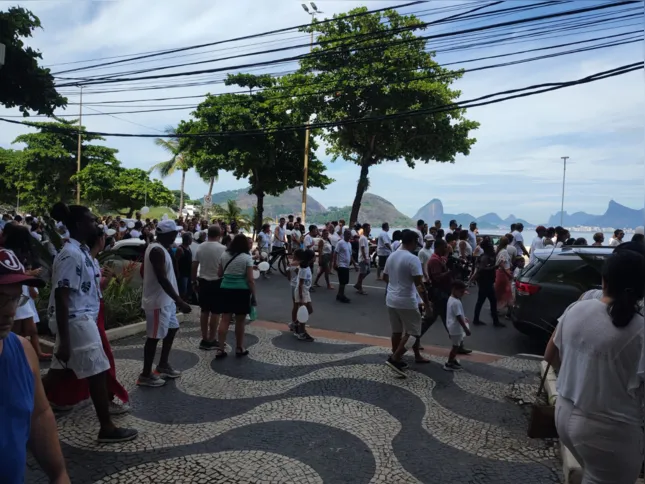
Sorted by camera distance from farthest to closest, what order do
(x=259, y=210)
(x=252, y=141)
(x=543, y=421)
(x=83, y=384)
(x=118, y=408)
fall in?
(x=259, y=210) < (x=252, y=141) < (x=118, y=408) < (x=83, y=384) < (x=543, y=421)

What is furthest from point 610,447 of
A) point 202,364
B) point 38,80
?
point 38,80

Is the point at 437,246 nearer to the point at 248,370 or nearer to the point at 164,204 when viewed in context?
the point at 248,370

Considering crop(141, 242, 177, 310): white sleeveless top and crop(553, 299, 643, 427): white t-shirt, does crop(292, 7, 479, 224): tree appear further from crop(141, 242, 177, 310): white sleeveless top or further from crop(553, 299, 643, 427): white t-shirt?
crop(553, 299, 643, 427): white t-shirt

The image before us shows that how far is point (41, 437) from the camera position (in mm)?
1702

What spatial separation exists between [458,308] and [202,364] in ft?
10.7

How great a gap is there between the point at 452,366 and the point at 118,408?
3.80m

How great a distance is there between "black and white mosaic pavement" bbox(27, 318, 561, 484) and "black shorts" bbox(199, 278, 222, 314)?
2.26ft

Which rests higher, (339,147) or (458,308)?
(339,147)

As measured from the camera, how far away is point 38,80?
11.0 metres

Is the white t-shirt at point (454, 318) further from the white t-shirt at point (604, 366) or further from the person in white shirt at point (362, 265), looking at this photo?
the person in white shirt at point (362, 265)

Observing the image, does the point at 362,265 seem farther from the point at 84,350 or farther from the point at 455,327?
the point at 84,350

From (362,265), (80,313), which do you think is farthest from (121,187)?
(80,313)

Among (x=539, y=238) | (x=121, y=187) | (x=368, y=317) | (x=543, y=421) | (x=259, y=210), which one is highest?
(x=121, y=187)

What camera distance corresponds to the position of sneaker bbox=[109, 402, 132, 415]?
4.23m
